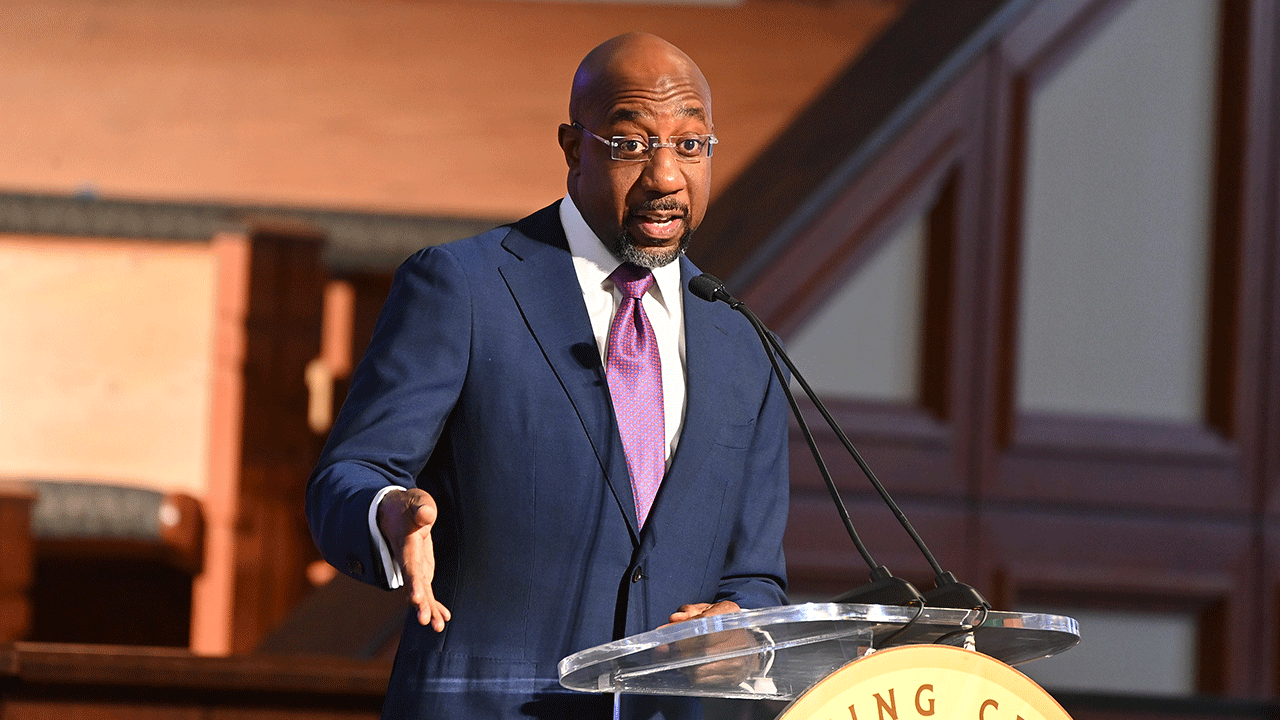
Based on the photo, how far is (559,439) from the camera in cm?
98

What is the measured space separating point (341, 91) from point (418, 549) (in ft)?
10.1

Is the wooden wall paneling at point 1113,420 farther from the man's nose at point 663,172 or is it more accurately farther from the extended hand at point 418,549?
the extended hand at point 418,549

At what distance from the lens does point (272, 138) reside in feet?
12.0

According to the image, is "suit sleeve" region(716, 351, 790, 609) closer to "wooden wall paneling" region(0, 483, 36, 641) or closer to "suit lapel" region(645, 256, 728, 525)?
"suit lapel" region(645, 256, 728, 525)

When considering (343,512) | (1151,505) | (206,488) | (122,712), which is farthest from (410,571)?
(206,488)

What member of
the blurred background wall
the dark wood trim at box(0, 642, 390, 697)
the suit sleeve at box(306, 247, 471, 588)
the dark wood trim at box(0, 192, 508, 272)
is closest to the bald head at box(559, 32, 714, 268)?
the suit sleeve at box(306, 247, 471, 588)

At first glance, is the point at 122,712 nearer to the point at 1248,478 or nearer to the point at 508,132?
the point at 1248,478

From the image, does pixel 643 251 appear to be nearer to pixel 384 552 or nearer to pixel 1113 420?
pixel 384 552

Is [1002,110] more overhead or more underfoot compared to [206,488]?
more overhead

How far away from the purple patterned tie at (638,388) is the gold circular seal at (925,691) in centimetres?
23

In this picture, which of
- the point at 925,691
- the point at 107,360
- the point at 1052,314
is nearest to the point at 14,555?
the point at 107,360

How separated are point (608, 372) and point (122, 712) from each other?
3.33ft

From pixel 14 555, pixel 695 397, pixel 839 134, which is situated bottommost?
pixel 14 555

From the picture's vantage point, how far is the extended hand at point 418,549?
0.80 meters
